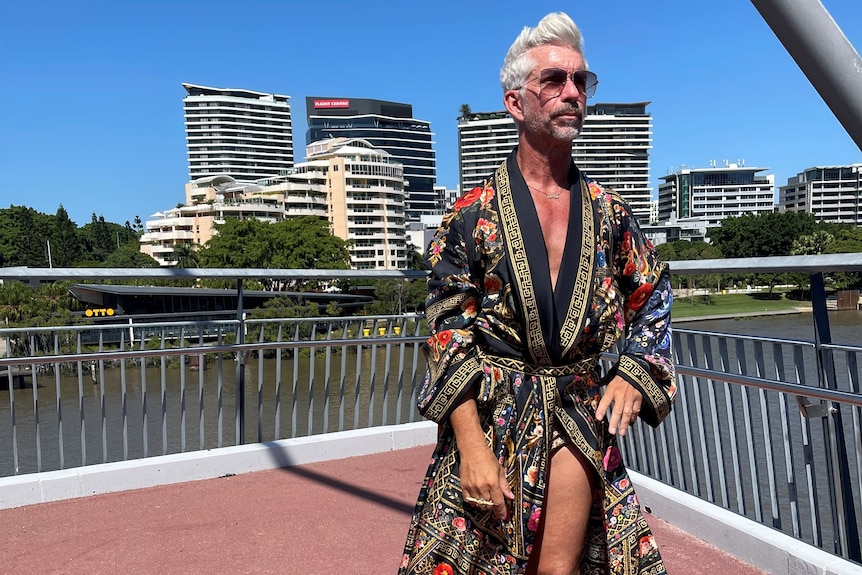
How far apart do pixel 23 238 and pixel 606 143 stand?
353 feet

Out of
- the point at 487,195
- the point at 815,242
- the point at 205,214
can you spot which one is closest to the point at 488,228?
the point at 487,195

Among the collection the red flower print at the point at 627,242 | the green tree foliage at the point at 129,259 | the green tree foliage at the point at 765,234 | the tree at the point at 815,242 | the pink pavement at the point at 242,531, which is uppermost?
the green tree foliage at the point at 129,259

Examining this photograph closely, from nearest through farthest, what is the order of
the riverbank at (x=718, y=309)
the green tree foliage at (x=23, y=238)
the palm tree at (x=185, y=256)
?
the riverbank at (x=718, y=309) < the palm tree at (x=185, y=256) < the green tree foliage at (x=23, y=238)

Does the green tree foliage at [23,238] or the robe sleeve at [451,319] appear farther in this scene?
the green tree foliage at [23,238]

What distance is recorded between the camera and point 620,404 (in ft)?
6.34

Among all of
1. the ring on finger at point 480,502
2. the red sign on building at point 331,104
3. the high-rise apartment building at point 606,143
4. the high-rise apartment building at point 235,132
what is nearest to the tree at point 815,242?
the high-rise apartment building at point 606,143

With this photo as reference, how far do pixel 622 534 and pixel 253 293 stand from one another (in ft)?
21.1

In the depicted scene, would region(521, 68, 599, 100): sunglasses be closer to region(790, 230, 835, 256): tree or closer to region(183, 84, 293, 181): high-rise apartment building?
region(790, 230, 835, 256): tree

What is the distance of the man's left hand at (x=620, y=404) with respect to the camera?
1929mm

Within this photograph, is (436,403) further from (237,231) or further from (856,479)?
(237,231)

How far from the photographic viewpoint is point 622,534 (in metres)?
1.96

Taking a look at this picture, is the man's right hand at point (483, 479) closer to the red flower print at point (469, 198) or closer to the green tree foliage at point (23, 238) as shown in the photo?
the red flower print at point (469, 198)

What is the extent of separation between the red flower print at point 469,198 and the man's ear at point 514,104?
199mm

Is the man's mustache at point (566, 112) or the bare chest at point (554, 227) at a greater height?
the man's mustache at point (566, 112)
